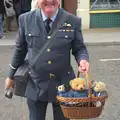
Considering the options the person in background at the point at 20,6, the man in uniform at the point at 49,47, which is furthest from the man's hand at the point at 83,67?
the person in background at the point at 20,6

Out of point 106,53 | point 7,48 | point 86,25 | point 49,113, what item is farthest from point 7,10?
point 49,113

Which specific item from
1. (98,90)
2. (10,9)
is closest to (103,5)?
(10,9)

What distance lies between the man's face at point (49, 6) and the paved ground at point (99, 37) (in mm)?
9338

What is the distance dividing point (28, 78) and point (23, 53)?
23cm

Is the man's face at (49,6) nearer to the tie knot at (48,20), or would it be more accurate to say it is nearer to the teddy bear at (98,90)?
the tie knot at (48,20)

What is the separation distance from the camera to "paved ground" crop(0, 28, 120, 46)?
12664 millimetres

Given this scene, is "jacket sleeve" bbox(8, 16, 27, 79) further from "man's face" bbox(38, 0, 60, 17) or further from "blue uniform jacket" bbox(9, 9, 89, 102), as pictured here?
"man's face" bbox(38, 0, 60, 17)

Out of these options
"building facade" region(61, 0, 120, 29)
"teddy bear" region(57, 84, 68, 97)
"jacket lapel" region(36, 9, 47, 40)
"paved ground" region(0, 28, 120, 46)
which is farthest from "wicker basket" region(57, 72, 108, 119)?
"building facade" region(61, 0, 120, 29)

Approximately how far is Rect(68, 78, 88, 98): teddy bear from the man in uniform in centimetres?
14

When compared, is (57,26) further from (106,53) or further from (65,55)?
(106,53)

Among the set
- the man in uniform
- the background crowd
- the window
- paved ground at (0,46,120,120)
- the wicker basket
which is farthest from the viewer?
the window

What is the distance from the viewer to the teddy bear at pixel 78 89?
308cm

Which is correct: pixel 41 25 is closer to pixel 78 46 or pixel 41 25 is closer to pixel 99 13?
pixel 78 46

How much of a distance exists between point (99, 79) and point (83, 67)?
15.6 feet
